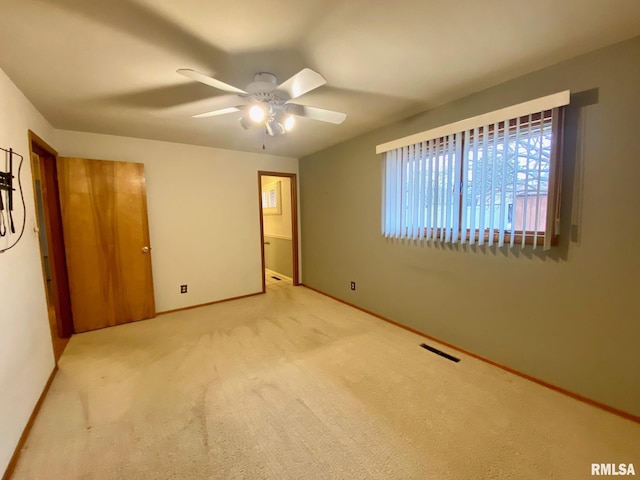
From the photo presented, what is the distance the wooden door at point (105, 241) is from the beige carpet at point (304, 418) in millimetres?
544

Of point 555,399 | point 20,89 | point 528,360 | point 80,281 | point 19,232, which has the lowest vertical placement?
point 555,399

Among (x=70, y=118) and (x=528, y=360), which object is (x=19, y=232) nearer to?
(x=70, y=118)

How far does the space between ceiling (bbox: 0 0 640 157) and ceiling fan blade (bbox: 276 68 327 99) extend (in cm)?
19

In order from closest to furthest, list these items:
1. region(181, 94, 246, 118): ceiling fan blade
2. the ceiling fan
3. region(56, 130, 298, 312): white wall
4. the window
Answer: the ceiling fan < the window < region(181, 94, 246, 118): ceiling fan blade < region(56, 130, 298, 312): white wall

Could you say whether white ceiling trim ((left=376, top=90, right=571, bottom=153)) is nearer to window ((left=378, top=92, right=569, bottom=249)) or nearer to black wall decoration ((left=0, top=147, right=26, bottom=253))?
window ((left=378, top=92, right=569, bottom=249))

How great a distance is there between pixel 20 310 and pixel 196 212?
7.30 feet

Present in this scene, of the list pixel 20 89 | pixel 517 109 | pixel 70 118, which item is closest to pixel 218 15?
pixel 20 89

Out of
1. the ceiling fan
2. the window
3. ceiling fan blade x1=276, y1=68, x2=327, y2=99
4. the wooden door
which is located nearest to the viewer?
ceiling fan blade x1=276, y1=68, x2=327, y2=99

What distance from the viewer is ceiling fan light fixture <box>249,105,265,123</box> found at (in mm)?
1879

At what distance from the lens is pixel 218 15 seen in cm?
134

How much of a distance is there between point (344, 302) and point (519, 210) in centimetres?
247

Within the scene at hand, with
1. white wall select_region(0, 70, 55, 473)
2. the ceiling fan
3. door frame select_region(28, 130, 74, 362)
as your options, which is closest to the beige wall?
the ceiling fan

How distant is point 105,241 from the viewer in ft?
10.3
